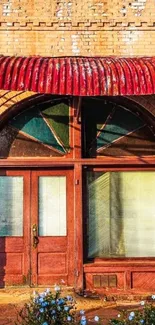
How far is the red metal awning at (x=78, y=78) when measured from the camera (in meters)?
6.53

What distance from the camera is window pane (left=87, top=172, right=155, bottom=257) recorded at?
8023mm

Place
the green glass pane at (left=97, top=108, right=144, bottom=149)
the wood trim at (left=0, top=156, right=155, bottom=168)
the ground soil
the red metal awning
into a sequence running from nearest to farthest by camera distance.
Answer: the red metal awning < the ground soil < the wood trim at (left=0, top=156, right=155, bottom=168) < the green glass pane at (left=97, top=108, right=144, bottom=149)

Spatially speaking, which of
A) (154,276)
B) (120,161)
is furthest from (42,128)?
(154,276)

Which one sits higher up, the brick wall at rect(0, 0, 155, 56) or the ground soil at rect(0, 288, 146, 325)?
the brick wall at rect(0, 0, 155, 56)

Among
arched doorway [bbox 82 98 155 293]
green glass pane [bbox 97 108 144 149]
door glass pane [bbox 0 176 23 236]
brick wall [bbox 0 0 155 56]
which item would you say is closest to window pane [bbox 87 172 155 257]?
arched doorway [bbox 82 98 155 293]

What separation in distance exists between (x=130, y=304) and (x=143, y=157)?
255 cm

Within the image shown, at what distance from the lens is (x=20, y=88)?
257 inches

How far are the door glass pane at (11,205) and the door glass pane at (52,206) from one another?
38 centimetres

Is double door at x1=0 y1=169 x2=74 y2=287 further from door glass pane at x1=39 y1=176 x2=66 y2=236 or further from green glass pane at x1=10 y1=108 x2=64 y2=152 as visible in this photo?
green glass pane at x1=10 y1=108 x2=64 y2=152

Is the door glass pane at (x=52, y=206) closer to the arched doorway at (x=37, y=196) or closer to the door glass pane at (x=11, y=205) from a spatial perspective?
the arched doorway at (x=37, y=196)

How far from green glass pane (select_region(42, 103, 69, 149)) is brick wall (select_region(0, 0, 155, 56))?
962mm

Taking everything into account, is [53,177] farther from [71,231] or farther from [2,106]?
[2,106]

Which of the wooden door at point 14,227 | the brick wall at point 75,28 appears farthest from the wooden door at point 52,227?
the brick wall at point 75,28

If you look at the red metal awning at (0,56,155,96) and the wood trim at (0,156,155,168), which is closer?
the red metal awning at (0,56,155,96)
